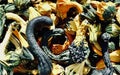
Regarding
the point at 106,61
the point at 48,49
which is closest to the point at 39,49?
the point at 48,49

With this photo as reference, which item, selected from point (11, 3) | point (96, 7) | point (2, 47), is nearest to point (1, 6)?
point (11, 3)

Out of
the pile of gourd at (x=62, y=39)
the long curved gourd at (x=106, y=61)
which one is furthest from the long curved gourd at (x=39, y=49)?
the long curved gourd at (x=106, y=61)

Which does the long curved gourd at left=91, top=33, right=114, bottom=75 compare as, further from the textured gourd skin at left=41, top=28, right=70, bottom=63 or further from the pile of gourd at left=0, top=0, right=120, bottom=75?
the textured gourd skin at left=41, top=28, right=70, bottom=63

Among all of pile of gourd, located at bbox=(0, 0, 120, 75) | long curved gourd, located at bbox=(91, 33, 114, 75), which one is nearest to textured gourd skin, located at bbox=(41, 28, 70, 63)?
pile of gourd, located at bbox=(0, 0, 120, 75)

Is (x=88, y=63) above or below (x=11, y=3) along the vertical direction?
below

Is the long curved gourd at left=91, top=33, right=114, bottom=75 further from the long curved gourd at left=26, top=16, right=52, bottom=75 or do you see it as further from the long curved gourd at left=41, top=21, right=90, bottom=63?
the long curved gourd at left=26, top=16, right=52, bottom=75

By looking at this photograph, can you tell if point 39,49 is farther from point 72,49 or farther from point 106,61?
point 106,61

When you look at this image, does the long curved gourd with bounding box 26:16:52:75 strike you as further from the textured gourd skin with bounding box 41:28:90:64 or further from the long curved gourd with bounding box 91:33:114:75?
the long curved gourd with bounding box 91:33:114:75

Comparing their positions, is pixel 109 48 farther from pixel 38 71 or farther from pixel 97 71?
pixel 38 71
